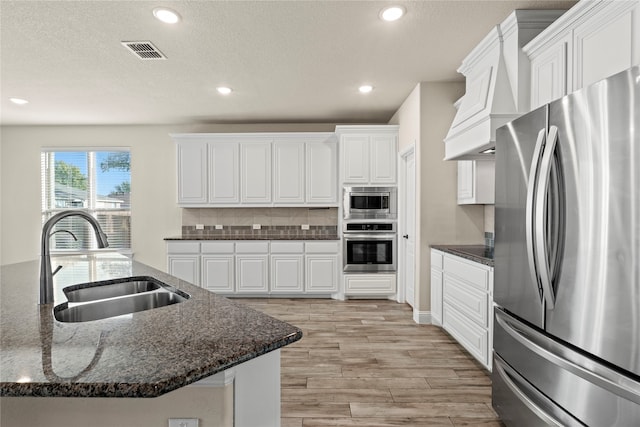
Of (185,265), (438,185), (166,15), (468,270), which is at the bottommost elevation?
(185,265)

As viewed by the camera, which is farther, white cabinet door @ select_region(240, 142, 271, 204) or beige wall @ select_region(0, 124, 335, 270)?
beige wall @ select_region(0, 124, 335, 270)

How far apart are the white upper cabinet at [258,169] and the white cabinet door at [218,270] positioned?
0.89 metres

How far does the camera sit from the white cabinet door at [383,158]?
478cm

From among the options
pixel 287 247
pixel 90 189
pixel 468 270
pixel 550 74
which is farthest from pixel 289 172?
pixel 550 74

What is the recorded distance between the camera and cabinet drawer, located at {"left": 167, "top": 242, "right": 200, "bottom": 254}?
4.96 m

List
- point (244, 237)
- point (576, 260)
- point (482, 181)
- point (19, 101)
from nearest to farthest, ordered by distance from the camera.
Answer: point (576, 260) → point (482, 181) → point (19, 101) → point (244, 237)

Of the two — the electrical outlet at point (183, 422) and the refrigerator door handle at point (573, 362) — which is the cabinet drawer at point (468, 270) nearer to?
the refrigerator door handle at point (573, 362)

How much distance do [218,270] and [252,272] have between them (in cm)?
51

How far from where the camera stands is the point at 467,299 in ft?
9.12

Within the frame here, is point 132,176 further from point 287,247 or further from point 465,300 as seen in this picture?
point 465,300

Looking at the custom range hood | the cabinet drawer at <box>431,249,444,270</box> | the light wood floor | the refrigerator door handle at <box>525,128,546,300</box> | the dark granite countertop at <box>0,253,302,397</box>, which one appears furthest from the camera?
the cabinet drawer at <box>431,249,444,270</box>

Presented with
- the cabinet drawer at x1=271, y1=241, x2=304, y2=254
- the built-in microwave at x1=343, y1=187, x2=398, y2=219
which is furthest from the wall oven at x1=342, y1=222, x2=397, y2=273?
the cabinet drawer at x1=271, y1=241, x2=304, y2=254

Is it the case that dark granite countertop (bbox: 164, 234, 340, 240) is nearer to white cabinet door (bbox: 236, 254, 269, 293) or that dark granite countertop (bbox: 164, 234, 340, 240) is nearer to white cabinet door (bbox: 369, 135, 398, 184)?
white cabinet door (bbox: 236, 254, 269, 293)

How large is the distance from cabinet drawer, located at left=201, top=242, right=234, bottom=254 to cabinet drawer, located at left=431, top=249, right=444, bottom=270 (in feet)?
9.36
